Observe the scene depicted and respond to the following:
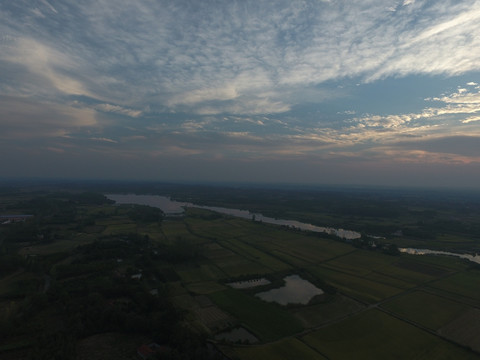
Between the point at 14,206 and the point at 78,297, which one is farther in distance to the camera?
the point at 14,206

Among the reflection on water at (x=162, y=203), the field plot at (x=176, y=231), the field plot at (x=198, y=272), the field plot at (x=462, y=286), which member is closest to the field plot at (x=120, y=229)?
the field plot at (x=176, y=231)

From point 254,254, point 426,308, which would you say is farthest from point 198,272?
point 426,308

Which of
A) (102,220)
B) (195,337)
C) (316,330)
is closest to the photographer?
(195,337)

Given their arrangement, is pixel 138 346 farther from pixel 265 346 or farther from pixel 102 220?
pixel 102 220

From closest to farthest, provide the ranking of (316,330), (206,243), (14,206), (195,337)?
(195,337) → (316,330) → (206,243) → (14,206)

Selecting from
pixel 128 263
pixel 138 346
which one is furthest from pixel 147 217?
pixel 138 346

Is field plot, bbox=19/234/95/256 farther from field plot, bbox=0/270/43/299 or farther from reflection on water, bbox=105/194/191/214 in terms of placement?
reflection on water, bbox=105/194/191/214
